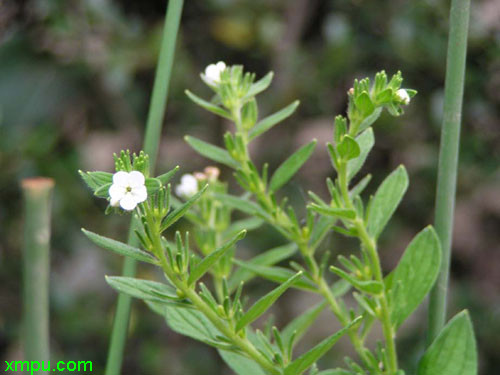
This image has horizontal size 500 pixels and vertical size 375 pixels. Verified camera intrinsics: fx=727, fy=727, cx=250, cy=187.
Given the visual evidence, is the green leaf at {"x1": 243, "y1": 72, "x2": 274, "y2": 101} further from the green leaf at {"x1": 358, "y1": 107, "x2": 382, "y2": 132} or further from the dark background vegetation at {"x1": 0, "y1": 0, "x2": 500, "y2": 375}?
the dark background vegetation at {"x1": 0, "y1": 0, "x2": 500, "y2": 375}

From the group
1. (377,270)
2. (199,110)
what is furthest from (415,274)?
(199,110)

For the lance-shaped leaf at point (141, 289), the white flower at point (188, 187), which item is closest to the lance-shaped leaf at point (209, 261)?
the lance-shaped leaf at point (141, 289)

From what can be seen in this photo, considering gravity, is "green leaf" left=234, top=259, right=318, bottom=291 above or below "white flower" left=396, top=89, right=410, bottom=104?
below

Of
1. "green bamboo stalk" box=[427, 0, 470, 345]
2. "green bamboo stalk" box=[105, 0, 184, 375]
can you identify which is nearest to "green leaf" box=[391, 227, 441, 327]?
"green bamboo stalk" box=[427, 0, 470, 345]

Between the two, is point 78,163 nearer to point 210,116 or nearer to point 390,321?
point 210,116

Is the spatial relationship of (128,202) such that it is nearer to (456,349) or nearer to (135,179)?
(135,179)

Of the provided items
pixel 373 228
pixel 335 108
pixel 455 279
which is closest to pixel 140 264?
A: pixel 335 108

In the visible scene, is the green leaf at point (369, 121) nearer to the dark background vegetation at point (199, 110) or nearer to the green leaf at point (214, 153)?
the green leaf at point (214, 153)
